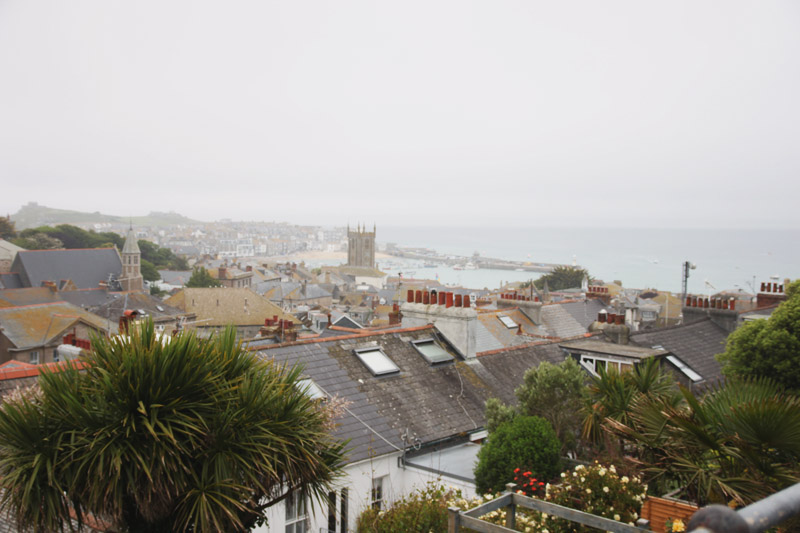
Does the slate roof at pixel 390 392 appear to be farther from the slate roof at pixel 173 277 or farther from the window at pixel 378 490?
the slate roof at pixel 173 277

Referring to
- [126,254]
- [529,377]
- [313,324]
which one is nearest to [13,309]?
[313,324]

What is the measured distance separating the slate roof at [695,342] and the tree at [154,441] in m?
15.4

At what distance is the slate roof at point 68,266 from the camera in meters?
84.4

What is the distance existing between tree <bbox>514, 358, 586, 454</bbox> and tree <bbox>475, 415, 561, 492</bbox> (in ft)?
3.99

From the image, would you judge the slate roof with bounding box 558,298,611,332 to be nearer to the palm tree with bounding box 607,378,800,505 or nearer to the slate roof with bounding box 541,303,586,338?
the slate roof with bounding box 541,303,586,338

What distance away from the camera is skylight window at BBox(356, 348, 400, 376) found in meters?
14.3

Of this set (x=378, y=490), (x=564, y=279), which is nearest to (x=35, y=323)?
(x=378, y=490)

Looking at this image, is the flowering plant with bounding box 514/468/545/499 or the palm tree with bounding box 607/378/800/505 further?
the flowering plant with bounding box 514/468/545/499

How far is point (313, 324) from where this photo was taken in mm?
67688

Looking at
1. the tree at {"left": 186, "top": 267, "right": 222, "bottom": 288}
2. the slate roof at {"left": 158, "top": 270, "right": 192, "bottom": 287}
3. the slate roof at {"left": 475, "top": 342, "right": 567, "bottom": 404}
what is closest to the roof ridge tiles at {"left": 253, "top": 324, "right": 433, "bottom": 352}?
the slate roof at {"left": 475, "top": 342, "right": 567, "bottom": 404}

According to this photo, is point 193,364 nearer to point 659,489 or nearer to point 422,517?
point 422,517

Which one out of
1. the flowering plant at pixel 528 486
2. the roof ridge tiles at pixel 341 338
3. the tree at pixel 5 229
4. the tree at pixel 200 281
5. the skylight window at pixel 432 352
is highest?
the roof ridge tiles at pixel 341 338

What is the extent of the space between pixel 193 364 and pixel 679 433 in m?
5.30

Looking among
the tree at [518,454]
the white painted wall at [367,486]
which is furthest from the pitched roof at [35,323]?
the tree at [518,454]
